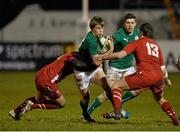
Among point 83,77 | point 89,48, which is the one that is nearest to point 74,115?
point 83,77

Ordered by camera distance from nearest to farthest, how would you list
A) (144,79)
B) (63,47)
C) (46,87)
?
(144,79) < (46,87) < (63,47)

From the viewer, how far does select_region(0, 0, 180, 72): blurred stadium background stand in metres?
37.1

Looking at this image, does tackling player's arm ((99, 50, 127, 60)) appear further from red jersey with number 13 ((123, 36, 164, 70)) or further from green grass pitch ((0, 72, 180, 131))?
green grass pitch ((0, 72, 180, 131))

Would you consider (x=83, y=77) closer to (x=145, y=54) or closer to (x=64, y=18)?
(x=145, y=54)

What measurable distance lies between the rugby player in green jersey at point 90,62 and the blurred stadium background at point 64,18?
20888mm

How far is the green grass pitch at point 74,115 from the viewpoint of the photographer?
12.8 metres

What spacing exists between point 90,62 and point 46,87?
0.94 m

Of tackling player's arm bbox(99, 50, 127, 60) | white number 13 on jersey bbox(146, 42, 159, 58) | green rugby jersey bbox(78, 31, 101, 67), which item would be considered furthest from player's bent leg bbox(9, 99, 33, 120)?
white number 13 on jersey bbox(146, 42, 159, 58)

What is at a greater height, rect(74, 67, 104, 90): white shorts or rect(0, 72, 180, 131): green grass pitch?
rect(74, 67, 104, 90): white shorts

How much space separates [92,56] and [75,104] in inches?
228

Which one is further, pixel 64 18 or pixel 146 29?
pixel 64 18

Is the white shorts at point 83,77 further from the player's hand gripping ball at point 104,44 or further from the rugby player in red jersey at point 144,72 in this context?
the rugby player in red jersey at point 144,72

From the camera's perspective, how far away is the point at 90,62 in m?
13.8

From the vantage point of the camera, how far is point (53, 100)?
550 inches
